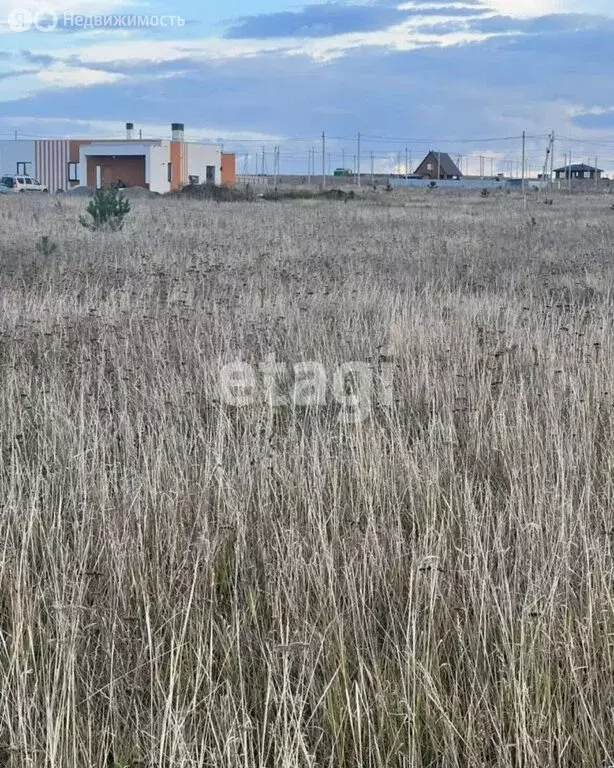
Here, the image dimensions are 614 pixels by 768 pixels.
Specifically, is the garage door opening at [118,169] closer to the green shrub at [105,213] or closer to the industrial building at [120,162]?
the industrial building at [120,162]

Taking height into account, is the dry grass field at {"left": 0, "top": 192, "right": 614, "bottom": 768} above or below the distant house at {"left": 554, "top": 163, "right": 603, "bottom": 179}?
below

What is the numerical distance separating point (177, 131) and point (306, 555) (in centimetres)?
6561

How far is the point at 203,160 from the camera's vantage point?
225ft

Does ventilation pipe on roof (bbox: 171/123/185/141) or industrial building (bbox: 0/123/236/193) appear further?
ventilation pipe on roof (bbox: 171/123/185/141)

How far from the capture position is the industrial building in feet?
202

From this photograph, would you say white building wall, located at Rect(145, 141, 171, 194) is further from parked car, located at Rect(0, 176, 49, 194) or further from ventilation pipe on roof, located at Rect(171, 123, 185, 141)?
parked car, located at Rect(0, 176, 49, 194)

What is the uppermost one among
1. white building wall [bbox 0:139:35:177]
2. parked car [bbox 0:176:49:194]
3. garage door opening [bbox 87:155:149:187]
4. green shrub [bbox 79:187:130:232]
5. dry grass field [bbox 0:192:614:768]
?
white building wall [bbox 0:139:35:177]

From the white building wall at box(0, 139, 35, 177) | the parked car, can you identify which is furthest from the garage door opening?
the white building wall at box(0, 139, 35, 177)

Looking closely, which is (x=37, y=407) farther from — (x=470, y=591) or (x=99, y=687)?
(x=470, y=591)

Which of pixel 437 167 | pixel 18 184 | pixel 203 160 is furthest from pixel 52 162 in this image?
pixel 437 167

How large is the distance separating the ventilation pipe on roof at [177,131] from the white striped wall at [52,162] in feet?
25.2

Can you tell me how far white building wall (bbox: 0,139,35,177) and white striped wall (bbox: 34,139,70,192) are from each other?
55cm

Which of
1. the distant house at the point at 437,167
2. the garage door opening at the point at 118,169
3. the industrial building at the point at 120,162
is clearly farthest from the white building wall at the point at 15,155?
the distant house at the point at 437,167

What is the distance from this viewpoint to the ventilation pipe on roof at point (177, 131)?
65.4 m
